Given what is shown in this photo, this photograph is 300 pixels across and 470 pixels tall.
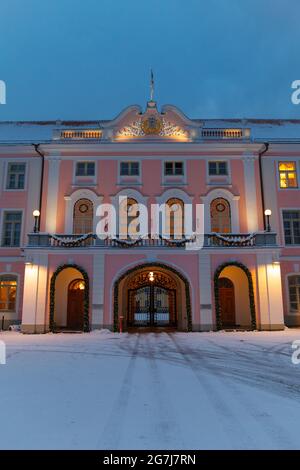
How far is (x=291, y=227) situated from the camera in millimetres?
22172

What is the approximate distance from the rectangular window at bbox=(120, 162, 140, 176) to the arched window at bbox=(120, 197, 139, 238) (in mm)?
1641

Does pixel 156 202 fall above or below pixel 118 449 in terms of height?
above

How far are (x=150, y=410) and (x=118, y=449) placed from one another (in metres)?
1.64

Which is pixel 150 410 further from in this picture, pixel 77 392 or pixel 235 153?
pixel 235 153

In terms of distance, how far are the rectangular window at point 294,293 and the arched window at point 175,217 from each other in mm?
7007

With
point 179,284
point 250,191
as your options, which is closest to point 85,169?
point 179,284

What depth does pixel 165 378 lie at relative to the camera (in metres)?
8.25

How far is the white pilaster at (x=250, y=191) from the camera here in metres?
21.4

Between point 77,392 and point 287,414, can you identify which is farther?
point 77,392

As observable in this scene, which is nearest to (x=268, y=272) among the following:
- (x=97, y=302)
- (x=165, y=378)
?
(x=97, y=302)

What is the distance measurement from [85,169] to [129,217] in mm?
4104

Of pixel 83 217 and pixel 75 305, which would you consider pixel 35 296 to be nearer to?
pixel 75 305

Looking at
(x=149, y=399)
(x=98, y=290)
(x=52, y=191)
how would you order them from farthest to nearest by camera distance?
(x=52, y=191)
(x=98, y=290)
(x=149, y=399)
